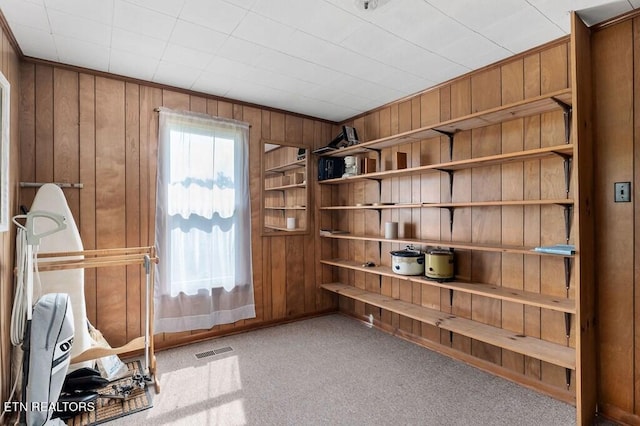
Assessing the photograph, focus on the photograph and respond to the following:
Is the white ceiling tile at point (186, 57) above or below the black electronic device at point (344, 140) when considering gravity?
above

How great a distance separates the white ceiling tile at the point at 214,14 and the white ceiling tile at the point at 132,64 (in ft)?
2.34

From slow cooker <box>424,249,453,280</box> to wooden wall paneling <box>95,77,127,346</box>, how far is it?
8.68ft

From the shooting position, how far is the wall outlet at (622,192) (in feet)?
6.30

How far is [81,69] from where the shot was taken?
2553 millimetres

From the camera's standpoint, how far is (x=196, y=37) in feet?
6.98

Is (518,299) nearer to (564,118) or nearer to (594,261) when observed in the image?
(594,261)

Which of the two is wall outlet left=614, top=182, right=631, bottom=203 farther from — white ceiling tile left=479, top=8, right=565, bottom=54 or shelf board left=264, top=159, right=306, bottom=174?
shelf board left=264, top=159, right=306, bottom=174

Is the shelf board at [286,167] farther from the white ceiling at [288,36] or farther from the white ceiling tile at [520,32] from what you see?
the white ceiling tile at [520,32]

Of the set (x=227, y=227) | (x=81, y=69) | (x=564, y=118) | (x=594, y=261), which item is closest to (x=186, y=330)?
(x=227, y=227)

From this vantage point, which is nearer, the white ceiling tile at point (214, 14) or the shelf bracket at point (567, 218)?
the white ceiling tile at point (214, 14)

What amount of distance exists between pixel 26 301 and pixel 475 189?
3.17 meters

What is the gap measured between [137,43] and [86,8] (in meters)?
0.38

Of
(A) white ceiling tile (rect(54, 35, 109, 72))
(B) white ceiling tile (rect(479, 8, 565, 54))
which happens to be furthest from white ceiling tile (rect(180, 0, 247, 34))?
(B) white ceiling tile (rect(479, 8, 565, 54))

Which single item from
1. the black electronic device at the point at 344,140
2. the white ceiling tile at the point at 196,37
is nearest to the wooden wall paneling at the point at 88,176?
the white ceiling tile at the point at 196,37
